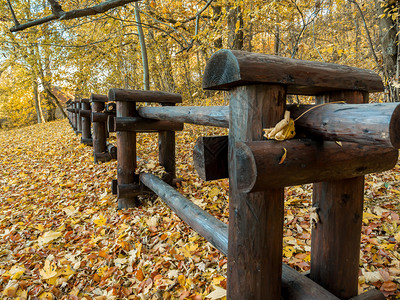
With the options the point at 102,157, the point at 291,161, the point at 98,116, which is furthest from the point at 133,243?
the point at 98,116

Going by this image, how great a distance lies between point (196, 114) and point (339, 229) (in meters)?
1.35

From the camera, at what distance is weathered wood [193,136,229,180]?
1434 millimetres

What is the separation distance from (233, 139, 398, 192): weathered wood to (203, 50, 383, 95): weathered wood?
0.29m

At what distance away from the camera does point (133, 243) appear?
9.70 ft

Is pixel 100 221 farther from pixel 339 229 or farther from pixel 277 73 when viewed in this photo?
pixel 277 73

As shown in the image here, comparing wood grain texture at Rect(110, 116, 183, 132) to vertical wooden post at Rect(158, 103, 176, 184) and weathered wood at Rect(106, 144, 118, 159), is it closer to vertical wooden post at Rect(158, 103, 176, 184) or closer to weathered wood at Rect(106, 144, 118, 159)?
vertical wooden post at Rect(158, 103, 176, 184)

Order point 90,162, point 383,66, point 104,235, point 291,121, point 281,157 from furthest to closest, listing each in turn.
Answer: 1. point 90,162
2. point 383,66
3. point 104,235
4. point 291,121
5. point 281,157

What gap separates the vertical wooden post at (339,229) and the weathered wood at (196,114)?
615 mm

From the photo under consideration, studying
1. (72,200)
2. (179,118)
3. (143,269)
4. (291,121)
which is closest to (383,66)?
(179,118)

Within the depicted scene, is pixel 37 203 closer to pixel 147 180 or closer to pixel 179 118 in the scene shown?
pixel 147 180

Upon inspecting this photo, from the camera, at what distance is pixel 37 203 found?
431cm

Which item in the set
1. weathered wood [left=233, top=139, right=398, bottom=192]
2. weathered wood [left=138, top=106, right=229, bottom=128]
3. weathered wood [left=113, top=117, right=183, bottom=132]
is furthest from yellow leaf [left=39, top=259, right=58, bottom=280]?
weathered wood [left=233, top=139, right=398, bottom=192]

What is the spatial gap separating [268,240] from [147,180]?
2.44 metres

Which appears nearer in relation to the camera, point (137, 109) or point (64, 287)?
point (64, 287)
